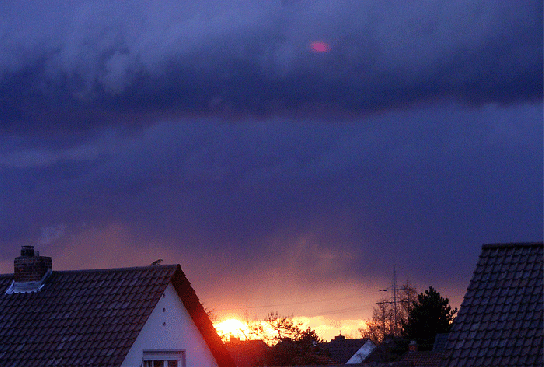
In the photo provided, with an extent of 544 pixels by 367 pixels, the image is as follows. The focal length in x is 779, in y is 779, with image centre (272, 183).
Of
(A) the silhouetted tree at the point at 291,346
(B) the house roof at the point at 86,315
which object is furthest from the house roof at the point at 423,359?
(B) the house roof at the point at 86,315

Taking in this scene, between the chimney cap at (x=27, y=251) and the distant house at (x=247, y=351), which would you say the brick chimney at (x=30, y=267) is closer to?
the chimney cap at (x=27, y=251)

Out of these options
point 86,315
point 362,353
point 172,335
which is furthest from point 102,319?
point 362,353

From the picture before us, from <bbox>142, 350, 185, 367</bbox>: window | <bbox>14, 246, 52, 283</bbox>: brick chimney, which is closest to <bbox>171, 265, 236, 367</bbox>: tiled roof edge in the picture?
<bbox>142, 350, 185, 367</bbox>: window

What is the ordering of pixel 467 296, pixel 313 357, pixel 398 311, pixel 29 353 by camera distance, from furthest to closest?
pixel 398 311, pixel 313 357, pixel 29 353, pixel 467 296

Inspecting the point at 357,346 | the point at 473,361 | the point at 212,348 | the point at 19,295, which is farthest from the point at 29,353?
the point at 357,346

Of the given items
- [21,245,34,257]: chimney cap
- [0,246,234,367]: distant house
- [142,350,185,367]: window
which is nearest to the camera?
[0,246,234,367]: distant house

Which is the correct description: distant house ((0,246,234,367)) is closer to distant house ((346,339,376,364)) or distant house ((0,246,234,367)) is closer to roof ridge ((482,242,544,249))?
roof ridge ((482,242,544,249))

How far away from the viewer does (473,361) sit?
1845 centimetres

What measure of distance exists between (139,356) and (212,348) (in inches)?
135

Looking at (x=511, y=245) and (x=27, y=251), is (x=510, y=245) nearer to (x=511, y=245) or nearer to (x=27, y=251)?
(x=511, y=245)

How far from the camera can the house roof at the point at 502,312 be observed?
1820 centimetres

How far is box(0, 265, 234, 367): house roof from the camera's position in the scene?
21203 mm

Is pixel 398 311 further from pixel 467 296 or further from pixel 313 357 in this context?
pixel 467 296

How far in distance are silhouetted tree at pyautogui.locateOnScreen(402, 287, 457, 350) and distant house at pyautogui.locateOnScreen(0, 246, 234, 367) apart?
56.0m
